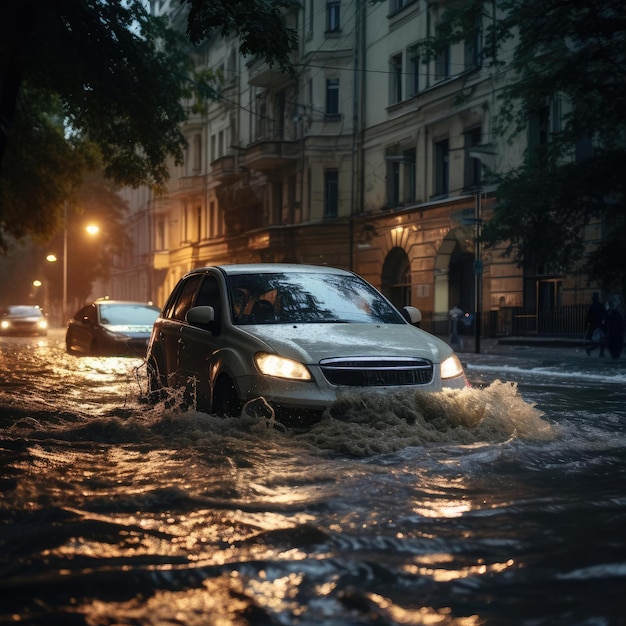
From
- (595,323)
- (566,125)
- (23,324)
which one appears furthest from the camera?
(23,324)

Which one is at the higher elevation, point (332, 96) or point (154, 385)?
point (332, 96)

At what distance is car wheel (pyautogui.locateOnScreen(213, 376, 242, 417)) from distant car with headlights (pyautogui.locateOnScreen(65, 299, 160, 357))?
41.0 ft

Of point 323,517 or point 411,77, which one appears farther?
point 411,77

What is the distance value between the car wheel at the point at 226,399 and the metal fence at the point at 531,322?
2249cm

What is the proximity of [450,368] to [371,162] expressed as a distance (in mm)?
32572

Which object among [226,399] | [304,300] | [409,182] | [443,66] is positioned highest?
[443,66]

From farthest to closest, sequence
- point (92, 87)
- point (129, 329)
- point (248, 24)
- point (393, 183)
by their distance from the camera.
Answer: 1. point (393, 183)
2. point (129, 329)
3. point (92, 87)
4. point (248, 24)

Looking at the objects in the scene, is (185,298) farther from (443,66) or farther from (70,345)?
(443,66)

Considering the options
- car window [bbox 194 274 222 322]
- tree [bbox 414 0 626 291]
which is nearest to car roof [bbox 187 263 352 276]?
car window [bbox 194 274 222 322]

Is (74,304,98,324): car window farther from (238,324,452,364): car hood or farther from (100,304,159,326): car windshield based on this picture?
(238,324,452,364): car hood

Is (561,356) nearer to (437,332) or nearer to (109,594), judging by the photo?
(437,332)

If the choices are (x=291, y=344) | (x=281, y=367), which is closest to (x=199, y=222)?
(x=291, y=344)

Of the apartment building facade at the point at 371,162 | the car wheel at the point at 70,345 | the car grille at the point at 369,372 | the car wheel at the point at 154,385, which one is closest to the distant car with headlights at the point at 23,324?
the apartment building facade at the point at 371,162

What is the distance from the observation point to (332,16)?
41844 millimetres
